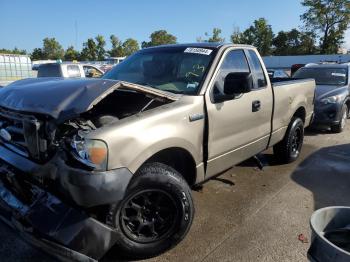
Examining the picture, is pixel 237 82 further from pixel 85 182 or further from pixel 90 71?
pixel 90 71

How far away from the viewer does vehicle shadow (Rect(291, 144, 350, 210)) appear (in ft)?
15.0

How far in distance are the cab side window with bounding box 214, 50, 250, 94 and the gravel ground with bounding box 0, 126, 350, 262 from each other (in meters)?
1.38

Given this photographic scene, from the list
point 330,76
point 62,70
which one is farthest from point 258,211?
point 62,70

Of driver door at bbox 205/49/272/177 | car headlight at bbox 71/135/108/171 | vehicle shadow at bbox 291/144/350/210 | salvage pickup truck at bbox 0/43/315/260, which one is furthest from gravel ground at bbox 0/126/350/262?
car headlight at bbox 71/135/108/171

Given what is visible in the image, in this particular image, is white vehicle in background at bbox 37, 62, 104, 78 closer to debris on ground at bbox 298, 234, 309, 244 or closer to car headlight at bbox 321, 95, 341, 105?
car headlight at bbox 321, 95, 341, 105

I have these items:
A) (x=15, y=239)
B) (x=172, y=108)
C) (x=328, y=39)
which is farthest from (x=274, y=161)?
(x=328, y=39)

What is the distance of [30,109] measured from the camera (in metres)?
2.96

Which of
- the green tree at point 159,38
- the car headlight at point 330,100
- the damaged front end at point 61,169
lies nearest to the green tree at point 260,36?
the green tree at point 159,38

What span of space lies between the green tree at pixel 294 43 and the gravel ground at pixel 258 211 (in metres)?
65.3

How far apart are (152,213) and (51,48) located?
93.4 meters

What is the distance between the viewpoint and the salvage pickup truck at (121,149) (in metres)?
2.62

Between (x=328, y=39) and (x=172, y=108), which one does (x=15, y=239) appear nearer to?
(x=172, y=108)

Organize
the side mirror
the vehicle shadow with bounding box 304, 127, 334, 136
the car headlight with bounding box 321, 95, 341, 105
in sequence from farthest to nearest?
1. the vehicle shadow with bounding box 304, 127, 334, 136
2. the car headlight with bounding box 321, 95, 341, 105
3. the side mirror

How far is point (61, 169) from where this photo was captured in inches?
105
